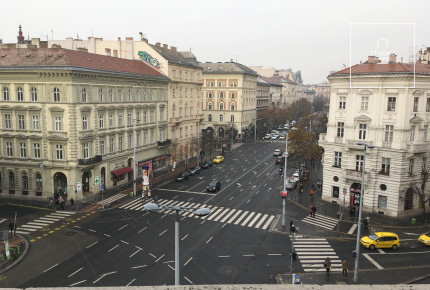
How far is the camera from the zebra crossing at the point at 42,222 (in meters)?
38.6

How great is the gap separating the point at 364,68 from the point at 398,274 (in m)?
28.3

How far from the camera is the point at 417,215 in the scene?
46.3m

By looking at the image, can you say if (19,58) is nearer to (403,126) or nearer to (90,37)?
(90,37)

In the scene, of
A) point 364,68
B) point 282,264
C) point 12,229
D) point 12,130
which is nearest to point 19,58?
point 12,130

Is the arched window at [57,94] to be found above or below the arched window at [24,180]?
above

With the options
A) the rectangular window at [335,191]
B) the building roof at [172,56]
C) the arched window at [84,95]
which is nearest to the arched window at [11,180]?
the arched window at [84,95]

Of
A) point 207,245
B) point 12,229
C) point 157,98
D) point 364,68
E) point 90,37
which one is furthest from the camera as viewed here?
point 90,37

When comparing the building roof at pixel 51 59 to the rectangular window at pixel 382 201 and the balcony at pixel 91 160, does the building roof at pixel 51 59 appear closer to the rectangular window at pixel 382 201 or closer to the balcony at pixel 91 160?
the balcony at pixel 91 160

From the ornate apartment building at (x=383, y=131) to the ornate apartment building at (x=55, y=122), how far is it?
33.1m

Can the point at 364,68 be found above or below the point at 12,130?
above

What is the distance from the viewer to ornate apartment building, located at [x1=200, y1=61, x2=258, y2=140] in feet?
379

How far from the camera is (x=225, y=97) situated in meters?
117

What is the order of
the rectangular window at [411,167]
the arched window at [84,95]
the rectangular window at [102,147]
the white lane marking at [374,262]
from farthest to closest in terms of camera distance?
the rectangular window at [102,147] < the arched window at [84,95] < the rectangular window at [411,167] < the white lane marking at [374,262]

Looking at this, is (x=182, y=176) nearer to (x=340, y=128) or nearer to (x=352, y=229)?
(x=340, y=128)
